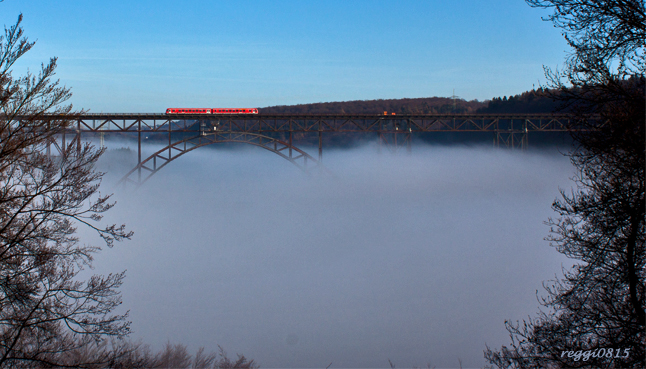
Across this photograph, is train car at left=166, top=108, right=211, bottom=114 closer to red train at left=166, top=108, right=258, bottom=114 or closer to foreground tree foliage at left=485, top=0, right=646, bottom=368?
red train at left=166, top=108, right=258, bottom=114

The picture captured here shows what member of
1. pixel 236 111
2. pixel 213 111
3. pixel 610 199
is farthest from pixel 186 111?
pixel 610 199

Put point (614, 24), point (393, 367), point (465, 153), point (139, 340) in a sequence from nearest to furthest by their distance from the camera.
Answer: point (614, 24), point (393, 367), point (139, 340), point (465, 153)

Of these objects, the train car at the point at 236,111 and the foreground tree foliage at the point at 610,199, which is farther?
the train car at the point at 236,111

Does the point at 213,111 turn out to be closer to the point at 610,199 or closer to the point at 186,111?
the point at 186,111

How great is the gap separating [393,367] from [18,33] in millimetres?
19527

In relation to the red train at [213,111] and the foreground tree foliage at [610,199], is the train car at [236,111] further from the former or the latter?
the foreground tree foliage at [610,199]

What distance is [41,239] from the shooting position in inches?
540

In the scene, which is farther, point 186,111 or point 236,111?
point 236,111

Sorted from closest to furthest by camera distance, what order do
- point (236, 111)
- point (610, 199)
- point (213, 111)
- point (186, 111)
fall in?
point (610, 199) → point (186, 111) → point (236, 111) → point (213, 111)

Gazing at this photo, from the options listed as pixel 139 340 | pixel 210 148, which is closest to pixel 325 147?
pixel 210 148

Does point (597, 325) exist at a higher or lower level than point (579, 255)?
lower

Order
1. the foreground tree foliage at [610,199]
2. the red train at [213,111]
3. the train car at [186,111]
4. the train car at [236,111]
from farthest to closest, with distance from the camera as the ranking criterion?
the train car at [236,111]
the red train at [213,111]
the train car at [186,111]
the foreground tree foliage at [610,199]

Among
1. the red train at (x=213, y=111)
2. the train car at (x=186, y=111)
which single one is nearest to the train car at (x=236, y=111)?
the red train at (x=213, y=111)

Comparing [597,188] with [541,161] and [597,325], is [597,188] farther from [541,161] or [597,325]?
[541,161]
